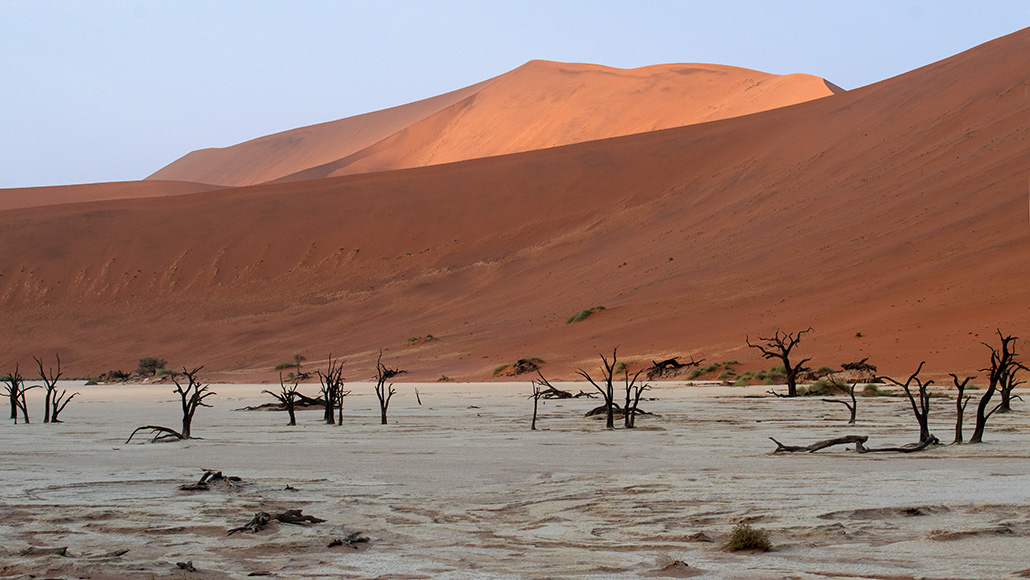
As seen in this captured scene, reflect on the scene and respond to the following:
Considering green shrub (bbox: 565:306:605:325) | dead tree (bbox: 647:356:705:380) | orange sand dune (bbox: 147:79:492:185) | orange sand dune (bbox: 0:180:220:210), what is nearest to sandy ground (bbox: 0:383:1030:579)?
dead tree (bbox: 647:356:705:380)

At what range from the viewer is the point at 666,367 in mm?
26672

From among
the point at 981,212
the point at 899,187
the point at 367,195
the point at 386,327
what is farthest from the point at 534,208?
the point at 981,212

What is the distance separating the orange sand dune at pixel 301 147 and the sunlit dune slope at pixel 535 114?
0.24 metres

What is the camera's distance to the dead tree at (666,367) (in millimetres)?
25969

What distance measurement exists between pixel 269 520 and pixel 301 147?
11140cm

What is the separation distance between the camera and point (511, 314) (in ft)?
129

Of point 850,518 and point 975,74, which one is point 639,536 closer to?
point 850,518

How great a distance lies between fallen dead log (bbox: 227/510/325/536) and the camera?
5.30 m

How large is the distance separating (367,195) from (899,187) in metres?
29.9

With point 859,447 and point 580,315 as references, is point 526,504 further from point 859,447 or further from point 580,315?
point 580,315

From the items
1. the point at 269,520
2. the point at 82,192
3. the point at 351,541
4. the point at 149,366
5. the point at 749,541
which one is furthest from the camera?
the point at 82,192

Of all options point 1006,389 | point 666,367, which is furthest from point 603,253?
point 1006,389

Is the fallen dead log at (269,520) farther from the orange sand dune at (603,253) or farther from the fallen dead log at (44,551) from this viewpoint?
the orange sand dune at (603,253)

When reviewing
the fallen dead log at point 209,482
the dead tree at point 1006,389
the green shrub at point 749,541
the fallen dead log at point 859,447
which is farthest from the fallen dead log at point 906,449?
the fallen dead log at point 209,482
